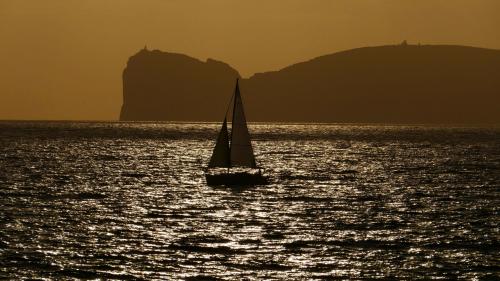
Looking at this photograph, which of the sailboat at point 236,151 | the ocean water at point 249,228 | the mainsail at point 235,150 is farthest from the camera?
the mainsail at point 235,150

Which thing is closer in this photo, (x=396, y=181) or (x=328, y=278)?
(x=328, y=278)

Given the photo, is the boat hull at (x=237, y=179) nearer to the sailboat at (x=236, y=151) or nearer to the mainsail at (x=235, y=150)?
the sailboat at (x=236, y=151)

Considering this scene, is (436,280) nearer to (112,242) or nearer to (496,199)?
(112,242)

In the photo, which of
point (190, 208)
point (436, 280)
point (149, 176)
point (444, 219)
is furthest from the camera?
point (149, 176)

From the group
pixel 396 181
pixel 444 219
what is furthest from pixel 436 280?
pixel 396 181

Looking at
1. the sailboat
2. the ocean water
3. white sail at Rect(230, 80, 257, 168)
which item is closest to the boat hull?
the sailboat

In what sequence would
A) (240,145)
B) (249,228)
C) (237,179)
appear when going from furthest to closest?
(237,179), (240,145), (249,228)

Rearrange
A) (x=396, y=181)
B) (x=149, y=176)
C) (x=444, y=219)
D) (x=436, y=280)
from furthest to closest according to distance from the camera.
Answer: (x=149, y=176)
(x=396, y=181)
(x=444, y=219)
(x=436, y=280)

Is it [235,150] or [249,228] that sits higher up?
[235,150]

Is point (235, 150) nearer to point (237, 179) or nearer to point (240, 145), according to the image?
point (240, 145)

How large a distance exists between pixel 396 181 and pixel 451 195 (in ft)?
54.6

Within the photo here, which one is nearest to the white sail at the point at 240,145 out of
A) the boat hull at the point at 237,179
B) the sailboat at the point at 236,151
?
the sailboat at the point at 236,151

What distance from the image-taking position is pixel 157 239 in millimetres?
46781

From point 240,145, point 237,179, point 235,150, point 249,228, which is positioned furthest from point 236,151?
point 249,228
